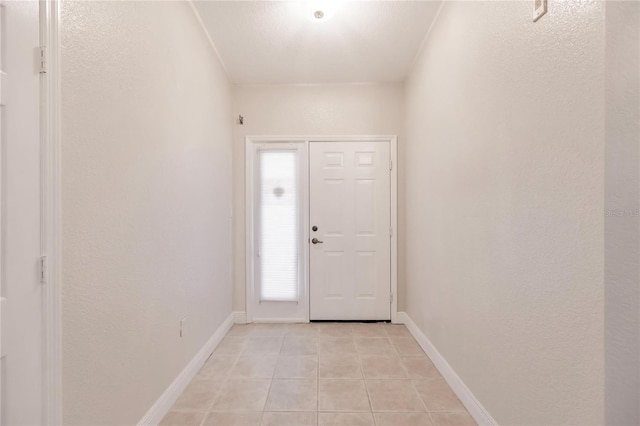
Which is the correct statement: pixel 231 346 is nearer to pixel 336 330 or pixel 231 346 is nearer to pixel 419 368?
pixel 336 330

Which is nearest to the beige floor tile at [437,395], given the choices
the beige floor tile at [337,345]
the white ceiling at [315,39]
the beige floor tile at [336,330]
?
the beige floor tile at [337,345]

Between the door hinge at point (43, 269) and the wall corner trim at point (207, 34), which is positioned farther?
the wall corner trim at point (207, 34)

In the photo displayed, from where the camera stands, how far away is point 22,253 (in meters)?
0.97

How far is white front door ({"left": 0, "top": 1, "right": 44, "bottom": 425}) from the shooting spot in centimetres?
91

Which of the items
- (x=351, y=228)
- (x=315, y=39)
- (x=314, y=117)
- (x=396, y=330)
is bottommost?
(x=396, y=330)

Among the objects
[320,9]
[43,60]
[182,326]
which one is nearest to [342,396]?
[182,326]

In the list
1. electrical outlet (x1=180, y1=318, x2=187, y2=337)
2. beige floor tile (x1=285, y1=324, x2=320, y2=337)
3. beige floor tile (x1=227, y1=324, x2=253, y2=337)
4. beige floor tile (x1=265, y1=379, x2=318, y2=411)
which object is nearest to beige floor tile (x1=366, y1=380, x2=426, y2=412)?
beige floor tile (x1=265, y1=379, x2=318, y2=411)

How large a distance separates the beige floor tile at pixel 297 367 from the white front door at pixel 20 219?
4.96 feet

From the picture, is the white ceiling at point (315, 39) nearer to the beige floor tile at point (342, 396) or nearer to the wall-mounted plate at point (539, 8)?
the wall-mounted plate at point (539, 8)

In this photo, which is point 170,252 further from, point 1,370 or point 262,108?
point 262,108

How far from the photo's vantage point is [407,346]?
279 centimetres

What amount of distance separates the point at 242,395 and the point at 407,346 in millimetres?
1485

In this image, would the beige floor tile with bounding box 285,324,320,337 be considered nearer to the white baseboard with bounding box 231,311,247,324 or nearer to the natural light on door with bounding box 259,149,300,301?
the natural light on door with bounding box 259,149,300,301

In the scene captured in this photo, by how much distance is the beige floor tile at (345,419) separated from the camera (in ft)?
5.75
